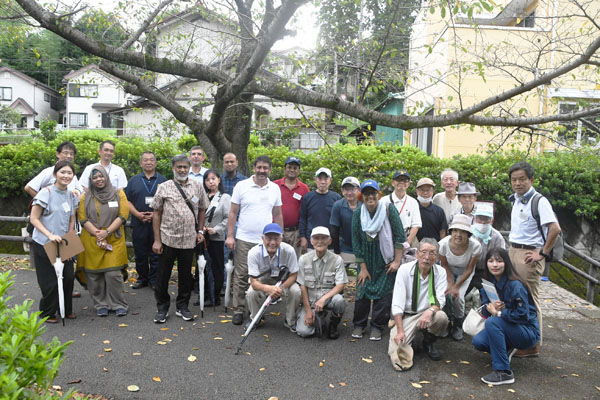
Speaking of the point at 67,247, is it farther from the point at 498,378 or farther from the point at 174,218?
the point at 498,378

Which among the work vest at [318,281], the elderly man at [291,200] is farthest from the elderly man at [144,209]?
the work vest at [318,281]

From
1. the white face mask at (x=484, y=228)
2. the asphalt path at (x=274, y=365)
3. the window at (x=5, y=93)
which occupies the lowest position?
the asphalt path at (x=274, y=365)

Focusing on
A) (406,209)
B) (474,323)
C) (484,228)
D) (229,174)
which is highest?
(229,174)

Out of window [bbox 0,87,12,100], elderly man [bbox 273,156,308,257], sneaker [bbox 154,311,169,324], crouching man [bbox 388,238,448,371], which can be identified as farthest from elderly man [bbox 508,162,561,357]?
window [bbox 0,87,12,100]

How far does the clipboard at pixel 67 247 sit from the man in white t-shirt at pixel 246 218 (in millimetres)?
1824

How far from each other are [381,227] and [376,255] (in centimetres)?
36

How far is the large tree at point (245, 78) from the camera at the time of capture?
5242 mm

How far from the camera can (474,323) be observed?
5.08 metres

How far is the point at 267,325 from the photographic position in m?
6.00

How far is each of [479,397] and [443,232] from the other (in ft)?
8.26

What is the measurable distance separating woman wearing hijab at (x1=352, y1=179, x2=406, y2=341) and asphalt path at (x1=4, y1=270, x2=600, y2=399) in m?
0.31

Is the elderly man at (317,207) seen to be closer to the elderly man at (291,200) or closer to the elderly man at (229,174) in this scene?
the elderly man at (291,200)

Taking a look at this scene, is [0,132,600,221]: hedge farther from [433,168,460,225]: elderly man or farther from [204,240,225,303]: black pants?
[204,240,225,303]: black pants

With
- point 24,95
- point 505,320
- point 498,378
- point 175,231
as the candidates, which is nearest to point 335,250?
point 175,231
